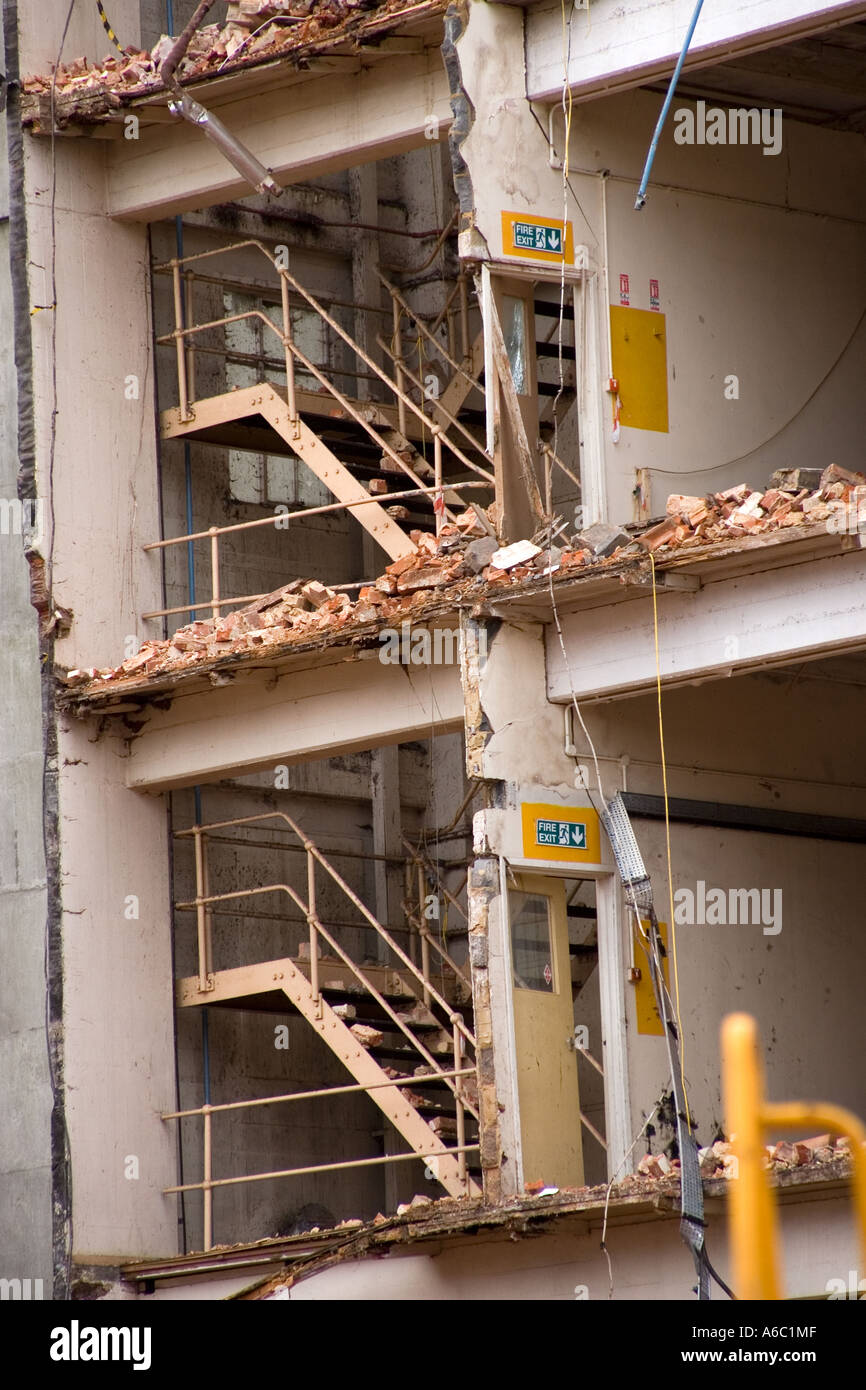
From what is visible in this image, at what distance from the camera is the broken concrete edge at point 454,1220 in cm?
1228

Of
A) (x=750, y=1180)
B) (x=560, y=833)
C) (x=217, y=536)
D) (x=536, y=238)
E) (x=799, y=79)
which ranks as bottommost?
(x=750, y=1180)

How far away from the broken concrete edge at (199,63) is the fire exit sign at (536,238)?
166 cm

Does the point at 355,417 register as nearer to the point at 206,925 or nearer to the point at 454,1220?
the point at 206,925

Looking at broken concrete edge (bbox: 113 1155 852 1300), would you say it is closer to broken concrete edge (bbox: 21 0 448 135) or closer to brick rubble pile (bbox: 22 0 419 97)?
broken concrete edge (bbox: 21 0 448 135)

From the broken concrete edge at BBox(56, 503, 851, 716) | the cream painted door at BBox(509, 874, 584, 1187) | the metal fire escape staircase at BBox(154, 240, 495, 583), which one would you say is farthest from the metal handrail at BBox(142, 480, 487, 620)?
the cream painted door at BBox(509, 874, 584, 1187)

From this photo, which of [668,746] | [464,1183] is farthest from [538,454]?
[464,1183]

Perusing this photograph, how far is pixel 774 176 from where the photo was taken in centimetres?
1581

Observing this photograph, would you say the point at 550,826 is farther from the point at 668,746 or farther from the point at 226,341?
the point at 226,341

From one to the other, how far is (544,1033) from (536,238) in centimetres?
497

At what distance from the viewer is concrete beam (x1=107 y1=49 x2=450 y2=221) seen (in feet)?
51.3

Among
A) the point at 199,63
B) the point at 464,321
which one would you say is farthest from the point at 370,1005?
the point at 199,63

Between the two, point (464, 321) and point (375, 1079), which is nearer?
point (375, 1079)

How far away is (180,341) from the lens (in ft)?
56.3
